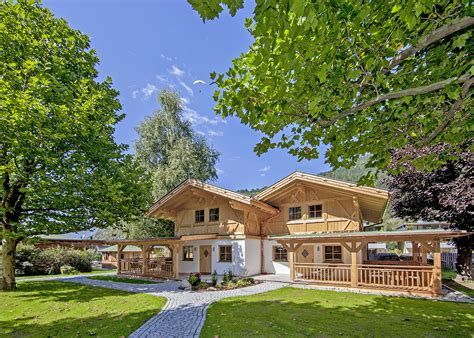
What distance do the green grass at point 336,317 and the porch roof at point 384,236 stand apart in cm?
246

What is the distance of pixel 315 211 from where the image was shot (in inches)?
706

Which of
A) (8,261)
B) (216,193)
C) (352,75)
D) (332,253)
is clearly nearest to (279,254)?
(332,253)

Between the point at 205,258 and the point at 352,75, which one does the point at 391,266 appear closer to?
the point at 205,258

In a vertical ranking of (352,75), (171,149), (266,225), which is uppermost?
(171,149)

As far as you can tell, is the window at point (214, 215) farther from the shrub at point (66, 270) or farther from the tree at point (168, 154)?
the shrub at point (66, 270)

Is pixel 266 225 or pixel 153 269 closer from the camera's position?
pixel 266 225

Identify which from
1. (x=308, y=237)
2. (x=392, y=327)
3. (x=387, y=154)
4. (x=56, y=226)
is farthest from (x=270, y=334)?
(x=56, y=226)

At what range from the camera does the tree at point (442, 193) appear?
1313 cm

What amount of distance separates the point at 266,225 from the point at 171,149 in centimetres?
1210

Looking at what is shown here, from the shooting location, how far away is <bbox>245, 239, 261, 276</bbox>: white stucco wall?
17.7 meters

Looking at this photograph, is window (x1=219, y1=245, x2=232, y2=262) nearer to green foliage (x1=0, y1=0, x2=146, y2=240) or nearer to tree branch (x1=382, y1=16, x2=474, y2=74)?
green foliage (x1=0, y1=0, x2=146, y2=240)

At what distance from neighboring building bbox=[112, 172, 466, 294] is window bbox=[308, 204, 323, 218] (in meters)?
0.06

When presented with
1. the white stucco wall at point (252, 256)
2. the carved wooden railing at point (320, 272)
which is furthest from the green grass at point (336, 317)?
the white stucco wall at point (252, 256)

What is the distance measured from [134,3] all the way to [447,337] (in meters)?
14.8
